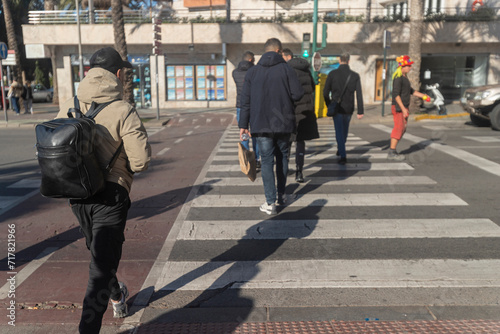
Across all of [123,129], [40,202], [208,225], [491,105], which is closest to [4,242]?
[40,202]

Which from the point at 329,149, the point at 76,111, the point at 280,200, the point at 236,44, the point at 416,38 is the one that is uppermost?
the point at 236,44

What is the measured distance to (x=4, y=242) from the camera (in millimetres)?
4988

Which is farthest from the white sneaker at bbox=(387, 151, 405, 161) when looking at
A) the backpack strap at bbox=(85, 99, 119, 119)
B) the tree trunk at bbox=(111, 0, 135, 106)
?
the tree trunk at bbox=(111, 0, 135, 106)

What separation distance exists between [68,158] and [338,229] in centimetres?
338

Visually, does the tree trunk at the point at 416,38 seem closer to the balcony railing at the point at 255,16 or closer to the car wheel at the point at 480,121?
the car wheel at the point at 480,121

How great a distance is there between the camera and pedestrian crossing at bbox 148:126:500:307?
368 cm

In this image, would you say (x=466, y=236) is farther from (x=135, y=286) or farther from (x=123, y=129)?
(x=123, y=129)

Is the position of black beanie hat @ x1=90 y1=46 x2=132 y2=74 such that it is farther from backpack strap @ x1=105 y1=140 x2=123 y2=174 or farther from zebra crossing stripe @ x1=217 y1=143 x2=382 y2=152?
zebra crossing stripe @ x1=217 y1=143 x2=382 y2=152

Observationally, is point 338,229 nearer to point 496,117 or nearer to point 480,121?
point 496,117

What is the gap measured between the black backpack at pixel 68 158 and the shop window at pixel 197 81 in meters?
24.2

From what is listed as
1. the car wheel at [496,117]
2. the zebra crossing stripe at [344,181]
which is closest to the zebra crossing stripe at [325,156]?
the zebra crossing stripe at [344,181]

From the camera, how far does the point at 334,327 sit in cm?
316

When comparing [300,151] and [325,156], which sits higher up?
[300,151]

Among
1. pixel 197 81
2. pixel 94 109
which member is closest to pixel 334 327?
pixel 94 109
